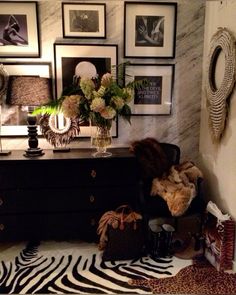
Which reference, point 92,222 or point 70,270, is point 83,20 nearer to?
point 92,222

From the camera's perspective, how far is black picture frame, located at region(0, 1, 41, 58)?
2.78 m

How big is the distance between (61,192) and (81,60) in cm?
123

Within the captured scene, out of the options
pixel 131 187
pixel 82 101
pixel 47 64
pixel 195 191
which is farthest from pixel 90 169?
pixel 47 64

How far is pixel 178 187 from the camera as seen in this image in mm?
2582

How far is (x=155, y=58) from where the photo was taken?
9.73 ft

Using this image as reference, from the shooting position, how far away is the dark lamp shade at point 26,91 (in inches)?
101

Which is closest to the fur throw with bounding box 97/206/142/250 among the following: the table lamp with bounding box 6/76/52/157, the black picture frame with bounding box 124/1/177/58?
the table lamp with bounding box 6/76/52/157

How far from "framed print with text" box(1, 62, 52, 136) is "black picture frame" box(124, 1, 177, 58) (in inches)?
31.5

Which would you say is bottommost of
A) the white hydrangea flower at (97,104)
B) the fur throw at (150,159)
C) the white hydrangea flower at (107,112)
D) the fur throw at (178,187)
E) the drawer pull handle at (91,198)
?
the drawer pull handle at (91,198)

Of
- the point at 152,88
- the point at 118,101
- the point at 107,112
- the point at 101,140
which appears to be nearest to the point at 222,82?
the point at 152,88

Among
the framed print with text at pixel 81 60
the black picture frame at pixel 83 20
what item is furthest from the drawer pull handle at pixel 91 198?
the black picture frame at pixel 83 20

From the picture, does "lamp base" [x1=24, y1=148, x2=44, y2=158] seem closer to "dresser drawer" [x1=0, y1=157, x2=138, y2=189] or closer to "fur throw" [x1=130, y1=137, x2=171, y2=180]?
"dresser drawer" [x1=0, y1=157, x2=138, y2=189]

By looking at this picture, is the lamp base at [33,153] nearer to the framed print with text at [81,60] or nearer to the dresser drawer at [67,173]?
the dresser drawer at [67,173]

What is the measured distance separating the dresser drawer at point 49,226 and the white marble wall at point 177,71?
74 cm
